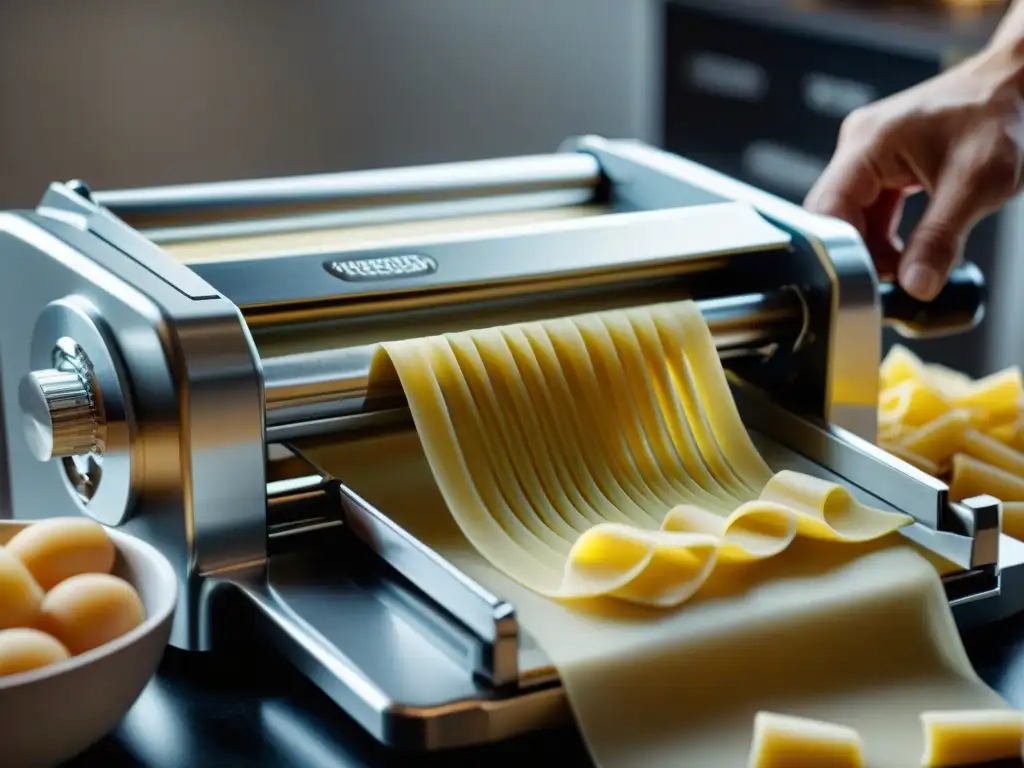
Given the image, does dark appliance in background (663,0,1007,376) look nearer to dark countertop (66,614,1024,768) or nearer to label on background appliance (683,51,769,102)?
label on background appliance (683,51,769,102)

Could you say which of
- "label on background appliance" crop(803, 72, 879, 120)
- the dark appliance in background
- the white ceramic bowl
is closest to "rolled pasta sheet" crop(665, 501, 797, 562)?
the white ceramic bowl

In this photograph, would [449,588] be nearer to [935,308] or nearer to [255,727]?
[255,727]

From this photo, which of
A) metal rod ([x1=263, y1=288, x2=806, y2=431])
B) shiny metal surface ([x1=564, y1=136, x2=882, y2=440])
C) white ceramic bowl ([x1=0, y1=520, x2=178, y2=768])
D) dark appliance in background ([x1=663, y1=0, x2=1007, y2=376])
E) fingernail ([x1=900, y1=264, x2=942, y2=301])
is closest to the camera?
white ceramic bowl ([x1=0, y1=520, x2=178, y2=768])

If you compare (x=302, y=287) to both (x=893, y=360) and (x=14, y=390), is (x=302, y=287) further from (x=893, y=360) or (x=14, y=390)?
(x=893, y=360)

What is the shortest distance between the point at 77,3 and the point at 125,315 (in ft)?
7.56

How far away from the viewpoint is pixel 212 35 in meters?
3.13

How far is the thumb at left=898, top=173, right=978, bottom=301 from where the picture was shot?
1247 mm

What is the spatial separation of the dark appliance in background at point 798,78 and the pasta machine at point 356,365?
1648 mm

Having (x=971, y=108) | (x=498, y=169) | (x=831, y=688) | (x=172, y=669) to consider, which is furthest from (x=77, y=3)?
(x=831, y=688)

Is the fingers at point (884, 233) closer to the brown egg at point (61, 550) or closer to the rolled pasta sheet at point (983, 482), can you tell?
the rolled pasta sheet at point (983, 482)

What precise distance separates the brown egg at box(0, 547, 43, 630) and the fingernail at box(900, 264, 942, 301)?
0.77 metres

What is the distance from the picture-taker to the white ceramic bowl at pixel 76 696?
0.74 metres

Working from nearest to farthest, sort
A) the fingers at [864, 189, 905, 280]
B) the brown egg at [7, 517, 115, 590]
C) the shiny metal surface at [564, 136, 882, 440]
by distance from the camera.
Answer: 1. the brown egg at [7, 517, 115, 590]
2. the shiny metal surface at [564, 136, 882, 440]
3. the fingers at [864, 189, 905, 280]

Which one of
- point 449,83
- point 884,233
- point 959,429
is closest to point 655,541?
point 959,429
